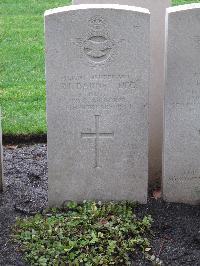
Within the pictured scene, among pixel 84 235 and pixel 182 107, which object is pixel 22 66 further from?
pixel 84 235

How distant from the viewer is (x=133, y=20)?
5.43 metres

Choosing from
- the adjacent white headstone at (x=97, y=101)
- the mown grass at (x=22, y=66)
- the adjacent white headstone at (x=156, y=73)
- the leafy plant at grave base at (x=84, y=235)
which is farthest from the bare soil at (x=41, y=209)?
the mown grass at (x=22, y=66)

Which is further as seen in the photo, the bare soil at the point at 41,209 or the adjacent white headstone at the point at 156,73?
the adjacent white headstone at the point at 156,73

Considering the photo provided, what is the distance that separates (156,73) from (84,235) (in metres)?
1.81

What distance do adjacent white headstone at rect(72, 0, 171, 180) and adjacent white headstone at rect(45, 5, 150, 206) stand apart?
26.0 inches

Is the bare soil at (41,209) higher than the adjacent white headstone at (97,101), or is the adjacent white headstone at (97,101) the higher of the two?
the adjacent white headstone at (97,101)

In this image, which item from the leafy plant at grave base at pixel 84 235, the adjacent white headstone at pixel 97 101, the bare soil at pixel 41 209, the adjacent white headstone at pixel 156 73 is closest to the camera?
the leafy plant at grave base at pixel 84 235

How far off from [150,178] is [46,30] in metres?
1.88

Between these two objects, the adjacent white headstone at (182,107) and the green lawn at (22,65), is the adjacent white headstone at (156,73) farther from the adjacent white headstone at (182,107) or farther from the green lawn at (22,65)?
the green lawn at (22,65)

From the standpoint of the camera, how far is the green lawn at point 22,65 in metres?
7.83

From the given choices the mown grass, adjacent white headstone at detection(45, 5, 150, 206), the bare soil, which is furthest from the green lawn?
adjacent white headstone at detection(45, 5, 150, 206)

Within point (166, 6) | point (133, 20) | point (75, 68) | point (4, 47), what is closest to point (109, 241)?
point (75, 68)

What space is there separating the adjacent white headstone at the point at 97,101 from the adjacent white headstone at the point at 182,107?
7.8 inches

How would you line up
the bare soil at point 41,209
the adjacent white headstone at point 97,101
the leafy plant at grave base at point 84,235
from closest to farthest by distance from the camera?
the leafy plant at grave base at point 84,235 < the bare soil at point 41,209 < the adjacent white headstone at point 97,101
